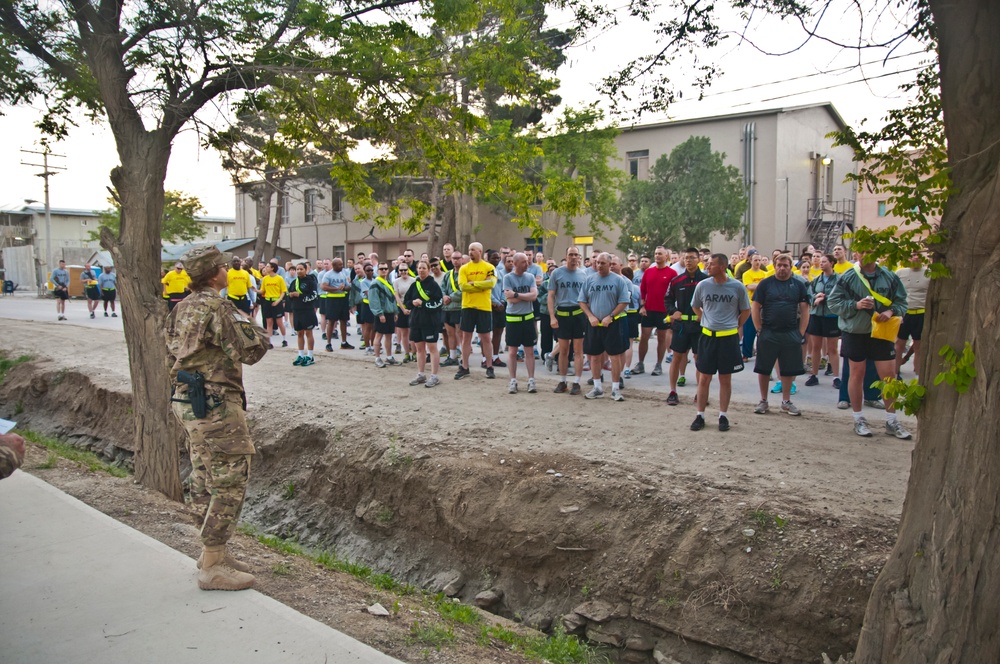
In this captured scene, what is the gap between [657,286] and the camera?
37.0 feet

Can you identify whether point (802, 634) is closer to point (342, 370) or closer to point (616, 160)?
point (342, 370)

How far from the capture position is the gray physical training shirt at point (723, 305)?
7809 millimetres

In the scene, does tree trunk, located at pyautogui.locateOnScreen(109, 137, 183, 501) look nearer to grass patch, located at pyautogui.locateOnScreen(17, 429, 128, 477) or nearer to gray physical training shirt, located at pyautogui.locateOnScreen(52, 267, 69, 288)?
grass patch, located at pyautogui.locateOnScreen(17, 429, 128, 477)

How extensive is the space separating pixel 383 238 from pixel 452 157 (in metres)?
36.4

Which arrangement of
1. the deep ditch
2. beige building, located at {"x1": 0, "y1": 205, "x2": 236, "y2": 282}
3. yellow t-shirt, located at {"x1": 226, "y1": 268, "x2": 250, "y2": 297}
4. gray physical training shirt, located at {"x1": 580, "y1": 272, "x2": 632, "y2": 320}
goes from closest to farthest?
the deep ditch, gray physical training shirt, located at {"x1": 580, "y1": 272, "x2": 632, "y2": 320}, yellow t-shirt, located at {"x1": 226, "y1": 268, "x2": 250, "y2": 297}, beige building, located at {"x1": 0, "y1": 205, "x2": 236, "y2": 282}

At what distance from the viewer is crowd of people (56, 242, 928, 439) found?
7758 millimetres

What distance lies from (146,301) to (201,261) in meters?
2.24

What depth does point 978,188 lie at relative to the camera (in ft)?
10.6

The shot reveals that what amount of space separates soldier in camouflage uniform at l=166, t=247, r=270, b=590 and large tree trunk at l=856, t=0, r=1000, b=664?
3.61 meters

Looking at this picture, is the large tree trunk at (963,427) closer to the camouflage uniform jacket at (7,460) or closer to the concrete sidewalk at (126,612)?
the concrete sidewalk at (126,612)

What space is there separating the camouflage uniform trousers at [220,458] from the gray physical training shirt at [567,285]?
238 inches

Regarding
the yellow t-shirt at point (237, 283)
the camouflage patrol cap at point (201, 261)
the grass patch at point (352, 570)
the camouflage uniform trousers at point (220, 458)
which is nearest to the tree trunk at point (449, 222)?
the yellow t-shirt at point (237, 283)

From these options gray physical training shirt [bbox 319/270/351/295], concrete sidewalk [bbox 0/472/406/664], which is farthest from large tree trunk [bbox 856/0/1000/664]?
gray physical training shirt [bbox 319/270/351/295]

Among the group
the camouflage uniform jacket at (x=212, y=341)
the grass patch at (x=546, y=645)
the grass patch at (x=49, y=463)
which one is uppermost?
the camouflage uniform jacket at (x=212, y=341)
